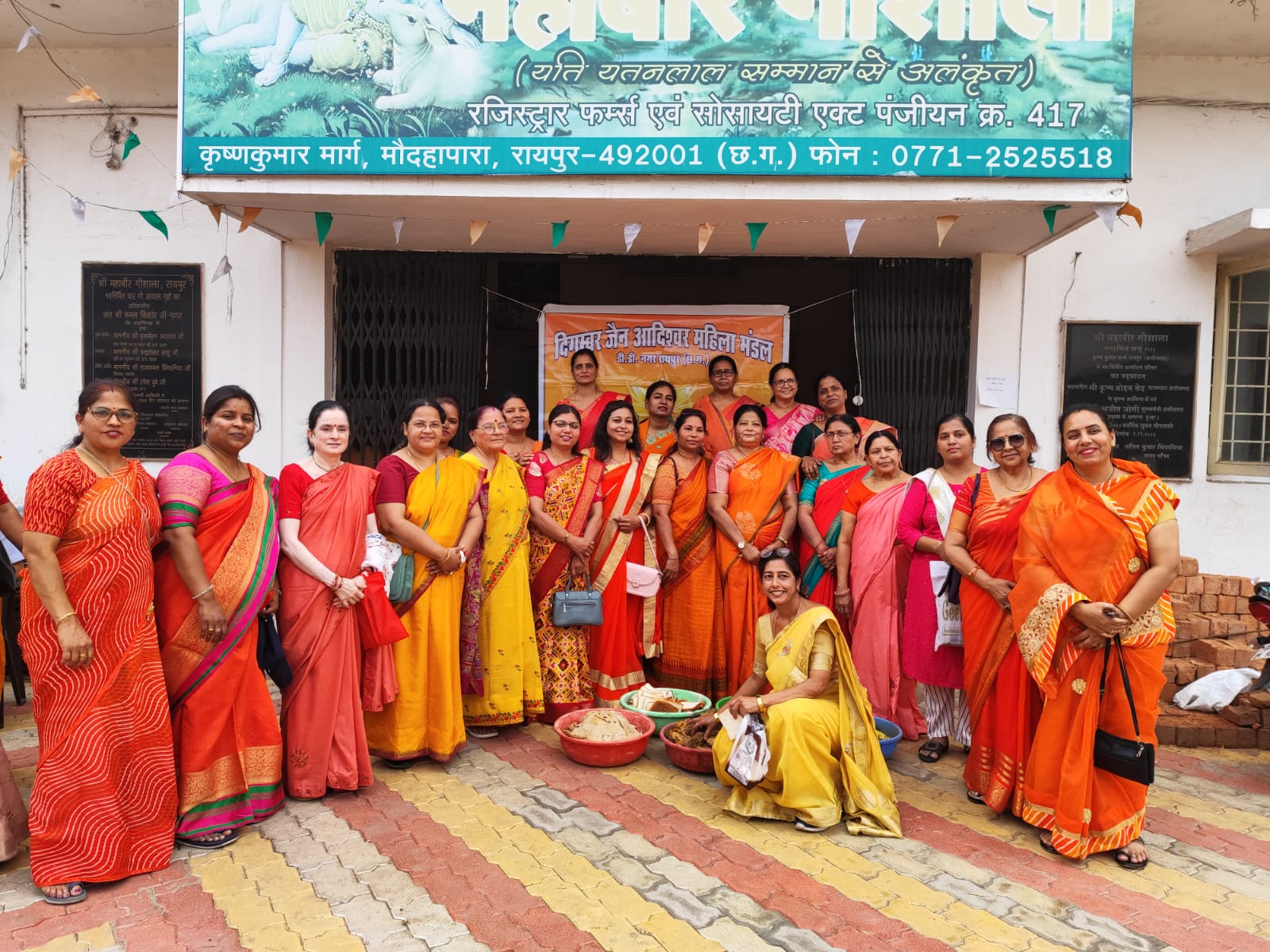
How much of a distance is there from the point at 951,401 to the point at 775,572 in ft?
10.5

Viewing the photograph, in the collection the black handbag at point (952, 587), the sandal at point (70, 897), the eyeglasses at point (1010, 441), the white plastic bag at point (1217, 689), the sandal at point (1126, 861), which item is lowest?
the sandal at point (70, 897)

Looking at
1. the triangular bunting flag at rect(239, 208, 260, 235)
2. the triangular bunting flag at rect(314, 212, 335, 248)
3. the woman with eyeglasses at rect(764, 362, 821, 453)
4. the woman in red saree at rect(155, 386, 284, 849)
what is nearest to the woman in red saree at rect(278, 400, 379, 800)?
the woman in red saree at rect(155, 386, 284, 849)

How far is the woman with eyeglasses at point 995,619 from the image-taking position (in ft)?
11.4

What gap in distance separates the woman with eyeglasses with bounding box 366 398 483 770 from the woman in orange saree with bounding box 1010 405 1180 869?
2554mm

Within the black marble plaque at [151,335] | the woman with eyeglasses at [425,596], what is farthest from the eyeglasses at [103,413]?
the black marble plaque at [151,335]

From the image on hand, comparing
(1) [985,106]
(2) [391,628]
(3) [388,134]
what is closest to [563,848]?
(2) [391,628]

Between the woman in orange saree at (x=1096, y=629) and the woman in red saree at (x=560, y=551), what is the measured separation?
226 cm

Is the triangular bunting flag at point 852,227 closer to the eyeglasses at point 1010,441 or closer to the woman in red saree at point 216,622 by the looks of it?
the eyeglasses at point 1010,441

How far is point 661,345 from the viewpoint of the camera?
5941 mm

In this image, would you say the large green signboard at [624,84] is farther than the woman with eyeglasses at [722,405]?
No

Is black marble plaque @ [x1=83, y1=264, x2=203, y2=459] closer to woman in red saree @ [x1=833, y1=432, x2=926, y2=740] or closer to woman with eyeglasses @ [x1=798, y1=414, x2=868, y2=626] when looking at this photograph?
woman with eyeglasses @ [x1=798, y1=414, x2=868, y2=626]

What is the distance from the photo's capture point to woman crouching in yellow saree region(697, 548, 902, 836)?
3.31 meters

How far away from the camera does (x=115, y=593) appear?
9.57 ft

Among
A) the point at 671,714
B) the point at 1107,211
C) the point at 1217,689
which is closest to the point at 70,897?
the point at 671,714
